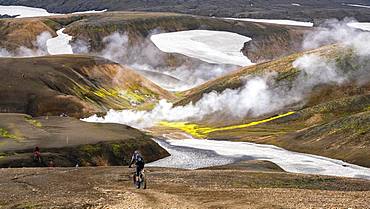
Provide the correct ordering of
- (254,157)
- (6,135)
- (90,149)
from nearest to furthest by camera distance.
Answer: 1. (90,149)
2. (6,135)
3. (254,157)

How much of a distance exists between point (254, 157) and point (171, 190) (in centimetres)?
4905

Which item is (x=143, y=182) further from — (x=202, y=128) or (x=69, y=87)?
(x=69, y=87)

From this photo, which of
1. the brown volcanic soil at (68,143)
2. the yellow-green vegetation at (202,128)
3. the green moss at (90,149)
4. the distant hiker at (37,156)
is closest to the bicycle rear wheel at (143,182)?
the brown volcanic soil at (68,143)

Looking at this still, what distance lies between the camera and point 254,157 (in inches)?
3492

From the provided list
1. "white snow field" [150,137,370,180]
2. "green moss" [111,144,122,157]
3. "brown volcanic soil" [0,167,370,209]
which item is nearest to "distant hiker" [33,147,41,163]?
"brown volcanic soil" [0,167,370,209]

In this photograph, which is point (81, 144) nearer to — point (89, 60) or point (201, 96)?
point (201, 96)

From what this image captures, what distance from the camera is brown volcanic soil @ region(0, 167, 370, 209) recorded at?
111ft

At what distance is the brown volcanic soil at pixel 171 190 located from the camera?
111 feet

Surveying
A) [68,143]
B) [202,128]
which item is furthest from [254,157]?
[202,128]

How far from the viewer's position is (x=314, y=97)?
481ft

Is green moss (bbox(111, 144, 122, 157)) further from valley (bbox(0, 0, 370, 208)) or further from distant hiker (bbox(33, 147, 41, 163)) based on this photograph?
distant hiker (bbox(33, 147, 41, 163))

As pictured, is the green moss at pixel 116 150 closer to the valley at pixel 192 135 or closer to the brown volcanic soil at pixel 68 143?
the brown volcanic soil at pixel 68 143

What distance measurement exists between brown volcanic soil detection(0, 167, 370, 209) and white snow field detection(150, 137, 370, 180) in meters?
22.0

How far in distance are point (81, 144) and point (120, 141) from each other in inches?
316
